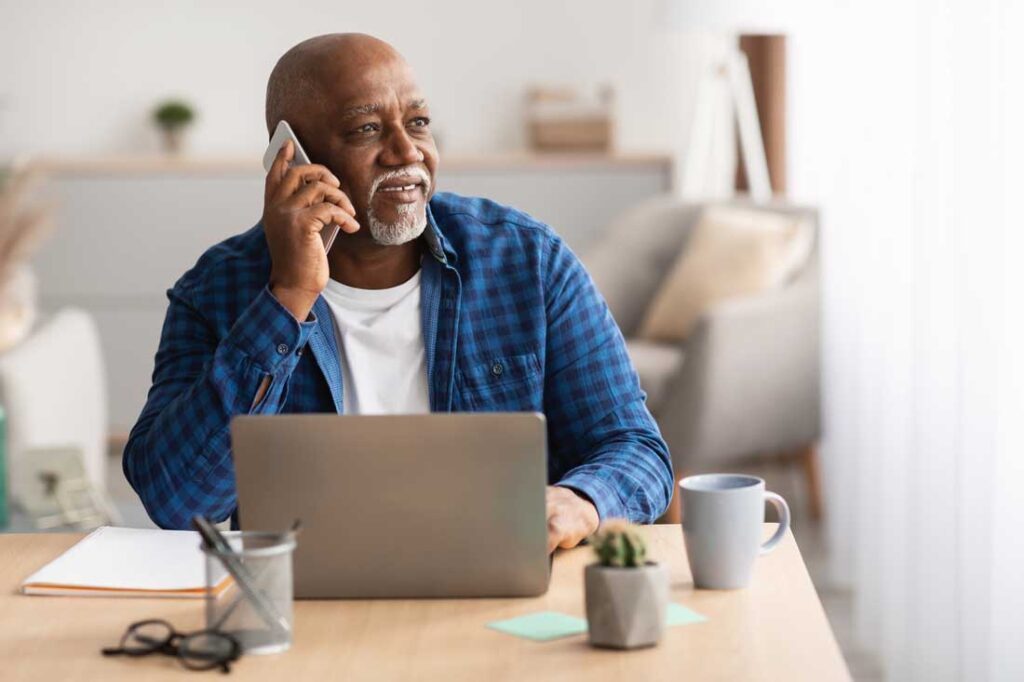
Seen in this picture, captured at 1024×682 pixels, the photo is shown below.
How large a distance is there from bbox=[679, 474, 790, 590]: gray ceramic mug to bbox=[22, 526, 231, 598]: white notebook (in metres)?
0.44

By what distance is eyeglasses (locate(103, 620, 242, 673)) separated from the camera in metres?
1.21

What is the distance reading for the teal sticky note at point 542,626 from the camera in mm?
1269

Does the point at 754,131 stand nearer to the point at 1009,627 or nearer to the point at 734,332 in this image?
the point at 734,332

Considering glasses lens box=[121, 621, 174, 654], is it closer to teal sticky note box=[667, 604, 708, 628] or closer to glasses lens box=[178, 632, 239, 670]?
glasses lens box=[178, 632, 239, 670]

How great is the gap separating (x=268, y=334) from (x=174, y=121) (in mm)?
4195

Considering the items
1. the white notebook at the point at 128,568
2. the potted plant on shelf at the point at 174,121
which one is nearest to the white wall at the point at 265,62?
the potted plant on shelf at the point at 174,121

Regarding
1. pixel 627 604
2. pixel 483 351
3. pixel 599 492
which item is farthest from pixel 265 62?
pixel 627 604

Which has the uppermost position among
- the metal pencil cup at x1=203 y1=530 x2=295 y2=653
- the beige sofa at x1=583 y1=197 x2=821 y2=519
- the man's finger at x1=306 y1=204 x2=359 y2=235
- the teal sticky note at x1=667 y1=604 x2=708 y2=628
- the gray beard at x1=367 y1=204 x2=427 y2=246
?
the man's finger at x1=306 y1=204 x2=359 y2=235

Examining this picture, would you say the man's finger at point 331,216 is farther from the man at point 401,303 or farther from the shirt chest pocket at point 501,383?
the shirt chest pocket at point 501,383

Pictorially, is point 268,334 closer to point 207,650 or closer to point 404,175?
point 404,175

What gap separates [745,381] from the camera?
3.94 meters

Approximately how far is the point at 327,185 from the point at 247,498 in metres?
0.54

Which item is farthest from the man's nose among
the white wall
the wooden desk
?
the white wall

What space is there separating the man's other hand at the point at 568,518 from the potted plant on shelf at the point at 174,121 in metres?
4.34
